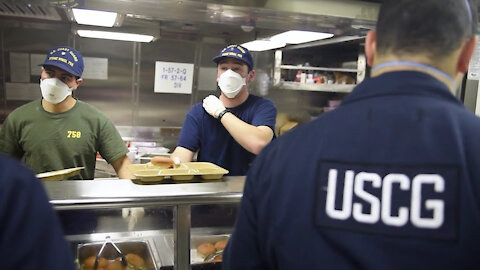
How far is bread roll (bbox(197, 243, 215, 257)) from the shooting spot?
5.84 ft

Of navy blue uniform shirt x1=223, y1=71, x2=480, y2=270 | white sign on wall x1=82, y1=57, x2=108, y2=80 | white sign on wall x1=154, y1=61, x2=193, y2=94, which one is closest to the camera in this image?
navy blue uniform shirt x1=223, y1=71, x2=480, y2=270

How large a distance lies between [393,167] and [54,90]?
1.95 metres

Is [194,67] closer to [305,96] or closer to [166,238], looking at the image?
[305,96]

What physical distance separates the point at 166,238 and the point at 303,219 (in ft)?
3.60

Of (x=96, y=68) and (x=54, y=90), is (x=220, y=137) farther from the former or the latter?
(x=96, y=68)

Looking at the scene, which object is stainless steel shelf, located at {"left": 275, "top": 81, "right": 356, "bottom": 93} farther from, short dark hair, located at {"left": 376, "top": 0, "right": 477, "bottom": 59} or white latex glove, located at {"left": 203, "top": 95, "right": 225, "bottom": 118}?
short dark hair, located at {"left": 376, "top": 0, "right": 477, "bottom": 59}

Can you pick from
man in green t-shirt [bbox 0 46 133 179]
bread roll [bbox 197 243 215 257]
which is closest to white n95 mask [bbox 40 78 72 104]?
man in green t-shirt [bbox 0 46 133 179]

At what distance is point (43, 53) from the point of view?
403cm

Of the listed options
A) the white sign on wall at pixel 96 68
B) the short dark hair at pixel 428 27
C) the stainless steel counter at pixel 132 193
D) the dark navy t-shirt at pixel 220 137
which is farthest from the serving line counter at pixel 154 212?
the white sign on wall at pixel 96 68

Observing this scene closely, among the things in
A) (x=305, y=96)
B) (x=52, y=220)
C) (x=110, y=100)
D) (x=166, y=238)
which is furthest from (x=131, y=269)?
(x=305, y=96)

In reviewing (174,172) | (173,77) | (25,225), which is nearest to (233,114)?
(174,172)

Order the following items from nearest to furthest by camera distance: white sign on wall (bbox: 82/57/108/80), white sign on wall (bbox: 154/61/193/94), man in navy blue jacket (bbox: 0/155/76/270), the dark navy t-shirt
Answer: man in navy blue jacket (bbox: 0/155/76/270), the dark navy t-shirt, white sign on wall (bbox: 82/57/108/80), white sign on wall (bbox: 154/61/193/94)

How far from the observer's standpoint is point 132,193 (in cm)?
152

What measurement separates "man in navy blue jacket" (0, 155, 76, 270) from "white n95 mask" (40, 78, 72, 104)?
1653mm
